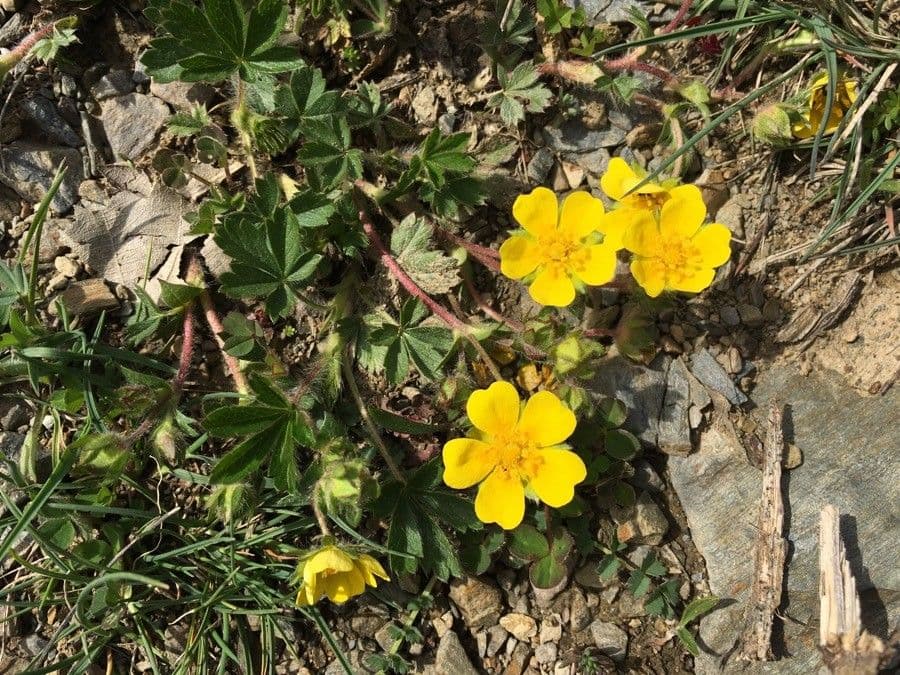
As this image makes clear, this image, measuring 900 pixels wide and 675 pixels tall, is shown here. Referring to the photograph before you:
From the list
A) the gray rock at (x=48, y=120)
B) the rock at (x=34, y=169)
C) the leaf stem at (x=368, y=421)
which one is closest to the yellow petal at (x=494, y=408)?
the leaf stem at (x=368, y=421)

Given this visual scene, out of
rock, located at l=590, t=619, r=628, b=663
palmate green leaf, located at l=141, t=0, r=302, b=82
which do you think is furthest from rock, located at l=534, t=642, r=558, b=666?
palmate green leaf, located at l=141, t=0, r=302, b=82

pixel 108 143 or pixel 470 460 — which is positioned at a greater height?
pixel 108 143

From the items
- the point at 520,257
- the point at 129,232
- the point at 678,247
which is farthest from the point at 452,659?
the point at 129,232

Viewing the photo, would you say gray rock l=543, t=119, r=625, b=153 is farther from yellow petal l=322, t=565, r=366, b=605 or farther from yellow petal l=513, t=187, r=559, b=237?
yellow petal l=322, t=565, r=366, b=605

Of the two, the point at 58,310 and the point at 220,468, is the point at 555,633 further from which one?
the point at 58,310

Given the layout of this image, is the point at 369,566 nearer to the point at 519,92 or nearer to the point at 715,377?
the point at 715,377

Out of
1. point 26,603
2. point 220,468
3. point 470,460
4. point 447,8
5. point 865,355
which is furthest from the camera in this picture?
point 447,8

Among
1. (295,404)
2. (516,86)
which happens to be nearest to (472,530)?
(295,404)
